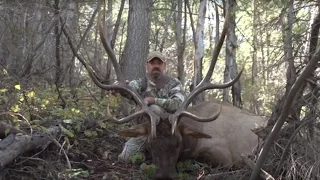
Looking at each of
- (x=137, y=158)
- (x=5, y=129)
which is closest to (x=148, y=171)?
(x=137, y=158)

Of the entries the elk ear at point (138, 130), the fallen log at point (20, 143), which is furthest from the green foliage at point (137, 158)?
the fallen log at point (20, 143)

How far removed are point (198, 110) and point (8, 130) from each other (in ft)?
11.3

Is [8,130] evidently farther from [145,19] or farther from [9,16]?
[9,16]

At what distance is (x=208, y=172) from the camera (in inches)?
261

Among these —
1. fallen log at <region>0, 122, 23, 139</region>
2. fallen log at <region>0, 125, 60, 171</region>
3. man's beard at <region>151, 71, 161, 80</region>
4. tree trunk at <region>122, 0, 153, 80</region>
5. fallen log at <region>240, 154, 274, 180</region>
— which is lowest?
fallen log at <region>240, 154, 274, 180</region>

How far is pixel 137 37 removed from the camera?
9.87 metres

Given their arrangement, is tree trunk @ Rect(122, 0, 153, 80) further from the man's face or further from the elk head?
the elk head

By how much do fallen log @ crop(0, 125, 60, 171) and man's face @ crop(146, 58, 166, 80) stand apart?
2077mm

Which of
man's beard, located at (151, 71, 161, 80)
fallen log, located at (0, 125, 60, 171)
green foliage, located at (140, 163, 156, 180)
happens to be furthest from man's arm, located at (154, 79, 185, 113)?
fallen log, located at (0, 125, 60, 171)

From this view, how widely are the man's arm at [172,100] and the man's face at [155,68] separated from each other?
0.33m

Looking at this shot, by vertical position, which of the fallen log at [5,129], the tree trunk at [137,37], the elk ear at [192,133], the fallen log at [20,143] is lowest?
the elk ear at [192,133]

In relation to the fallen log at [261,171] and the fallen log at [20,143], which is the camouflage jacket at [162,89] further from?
the fallen log at [261,171]

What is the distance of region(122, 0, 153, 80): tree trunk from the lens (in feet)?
32.0

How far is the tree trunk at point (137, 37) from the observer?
384 inches
